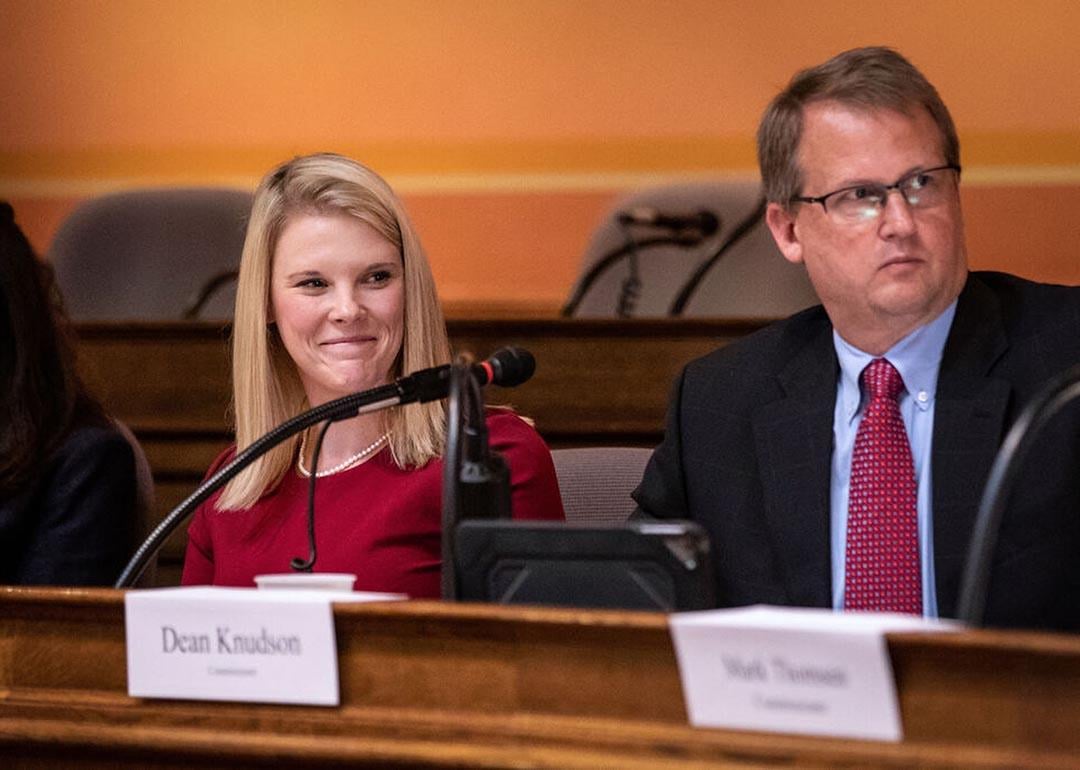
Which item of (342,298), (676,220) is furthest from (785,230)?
(676,220)

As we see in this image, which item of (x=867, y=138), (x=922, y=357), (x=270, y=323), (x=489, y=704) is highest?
(x=867, y=138)

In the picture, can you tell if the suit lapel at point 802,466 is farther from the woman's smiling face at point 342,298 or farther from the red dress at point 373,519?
the woman's smiling face at point 342,298

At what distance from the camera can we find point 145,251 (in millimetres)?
4672

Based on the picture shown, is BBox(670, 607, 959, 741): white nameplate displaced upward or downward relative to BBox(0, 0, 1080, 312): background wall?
downward

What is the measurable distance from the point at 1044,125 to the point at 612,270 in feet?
6.17

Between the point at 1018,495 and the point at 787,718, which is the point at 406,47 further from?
the point at 787,718

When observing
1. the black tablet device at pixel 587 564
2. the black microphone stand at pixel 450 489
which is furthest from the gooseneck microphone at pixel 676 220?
the black tablet device at pixel 587 564

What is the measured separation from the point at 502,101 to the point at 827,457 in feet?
13.0

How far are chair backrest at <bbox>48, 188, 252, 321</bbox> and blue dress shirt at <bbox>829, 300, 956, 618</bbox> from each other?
8.81 feet

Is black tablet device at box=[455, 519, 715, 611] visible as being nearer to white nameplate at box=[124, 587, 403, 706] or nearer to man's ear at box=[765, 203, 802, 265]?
white nameplate at box=[124, 587, 403, 706]

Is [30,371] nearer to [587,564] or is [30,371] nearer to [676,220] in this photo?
[587,564]

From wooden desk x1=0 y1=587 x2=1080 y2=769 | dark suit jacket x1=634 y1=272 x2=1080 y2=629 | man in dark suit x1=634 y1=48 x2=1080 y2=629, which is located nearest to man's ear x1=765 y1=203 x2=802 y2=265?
man in dark suit x1=634 y1=48 x2=1080 y2=629

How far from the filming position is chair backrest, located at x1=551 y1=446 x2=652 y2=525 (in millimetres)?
2514

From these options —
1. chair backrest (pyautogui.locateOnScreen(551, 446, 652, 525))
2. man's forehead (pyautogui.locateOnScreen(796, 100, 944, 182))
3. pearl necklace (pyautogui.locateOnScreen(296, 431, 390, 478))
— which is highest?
man's forehead (pyautogui.locateOnScreen(796, 100, 944, 182))
